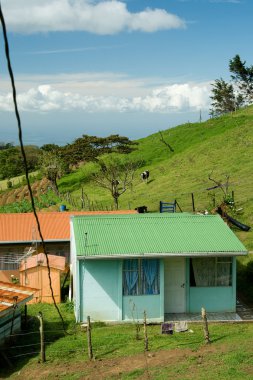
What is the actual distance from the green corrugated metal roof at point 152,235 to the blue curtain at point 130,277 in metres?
0.55

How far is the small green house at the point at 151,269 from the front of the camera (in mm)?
17625

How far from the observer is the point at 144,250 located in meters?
17.5

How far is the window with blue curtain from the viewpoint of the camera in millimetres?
17672

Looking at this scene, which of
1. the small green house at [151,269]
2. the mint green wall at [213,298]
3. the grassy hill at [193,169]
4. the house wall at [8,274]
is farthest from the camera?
the grassy hill at [193,169]

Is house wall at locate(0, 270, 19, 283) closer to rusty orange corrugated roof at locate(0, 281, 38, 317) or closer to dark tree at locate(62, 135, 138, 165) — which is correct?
rusty orange corrugated roof at locate(0, 281, 38, 317)

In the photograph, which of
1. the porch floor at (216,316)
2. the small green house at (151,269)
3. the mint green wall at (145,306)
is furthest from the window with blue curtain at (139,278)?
the porch floor at (216,316)

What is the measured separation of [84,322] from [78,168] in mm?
51851

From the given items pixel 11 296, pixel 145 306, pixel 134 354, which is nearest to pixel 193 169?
pixel 145 306

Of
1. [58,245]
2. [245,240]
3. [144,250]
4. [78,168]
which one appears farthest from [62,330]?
[78,168]

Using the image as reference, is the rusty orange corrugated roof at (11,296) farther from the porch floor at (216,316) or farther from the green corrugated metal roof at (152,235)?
the porch floor at (216,316)

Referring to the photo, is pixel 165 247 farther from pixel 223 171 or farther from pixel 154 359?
pixel 223 171

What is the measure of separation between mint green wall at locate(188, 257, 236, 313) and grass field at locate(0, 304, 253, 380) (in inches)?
46.8

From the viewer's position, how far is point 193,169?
159 ft

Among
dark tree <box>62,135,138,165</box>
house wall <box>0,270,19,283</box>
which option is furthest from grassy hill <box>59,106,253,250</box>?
house wall <box>0,270,19,283</box>
